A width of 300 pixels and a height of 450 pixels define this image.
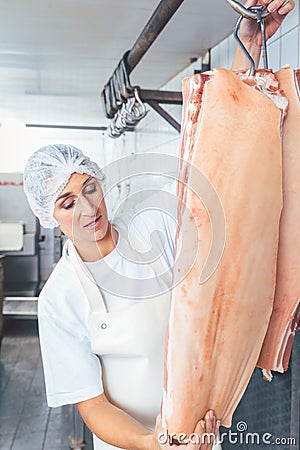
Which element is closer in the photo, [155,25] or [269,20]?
[269,20]

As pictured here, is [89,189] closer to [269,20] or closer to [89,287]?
[89,287]

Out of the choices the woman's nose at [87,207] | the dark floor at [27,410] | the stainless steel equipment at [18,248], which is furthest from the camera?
the stainless steel equipment at [18,248]

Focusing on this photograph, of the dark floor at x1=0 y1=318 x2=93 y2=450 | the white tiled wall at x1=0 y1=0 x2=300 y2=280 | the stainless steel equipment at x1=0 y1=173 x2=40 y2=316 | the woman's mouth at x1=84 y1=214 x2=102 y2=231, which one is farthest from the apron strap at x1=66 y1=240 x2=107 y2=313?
the stainless steel equipment at x1=0 y1=173 x2=40 y2=316

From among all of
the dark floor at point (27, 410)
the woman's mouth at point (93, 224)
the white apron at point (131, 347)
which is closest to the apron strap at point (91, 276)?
the white apron at point (131, 347)

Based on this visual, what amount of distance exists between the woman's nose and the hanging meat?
507mm

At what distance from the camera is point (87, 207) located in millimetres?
1250

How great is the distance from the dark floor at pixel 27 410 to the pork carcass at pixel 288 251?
217cm

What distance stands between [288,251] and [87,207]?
56 centimetres

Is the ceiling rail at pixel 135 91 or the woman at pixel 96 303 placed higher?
the ceiling rail at pixel 135 91

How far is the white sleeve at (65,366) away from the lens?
4.17 feet

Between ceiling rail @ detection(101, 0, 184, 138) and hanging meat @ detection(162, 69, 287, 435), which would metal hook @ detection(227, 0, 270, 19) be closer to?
hanging meat @ detection(162, 69, 287, 435)

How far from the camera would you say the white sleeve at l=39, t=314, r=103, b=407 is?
Answer: 127cm

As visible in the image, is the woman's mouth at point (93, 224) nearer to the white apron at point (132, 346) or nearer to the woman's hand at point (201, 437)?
the white apron at point (132, 346)

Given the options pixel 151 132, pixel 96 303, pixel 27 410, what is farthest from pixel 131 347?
pixel 151 132
